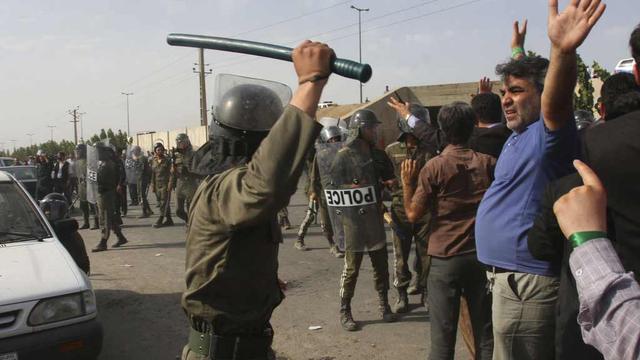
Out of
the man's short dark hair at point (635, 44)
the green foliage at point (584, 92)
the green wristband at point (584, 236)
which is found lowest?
the green wristband at point (584, 236)

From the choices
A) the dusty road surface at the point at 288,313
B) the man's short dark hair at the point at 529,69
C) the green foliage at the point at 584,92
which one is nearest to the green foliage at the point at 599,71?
the green foliage at the point at 584,92

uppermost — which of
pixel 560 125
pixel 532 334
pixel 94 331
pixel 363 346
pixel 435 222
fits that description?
pixel 560 125

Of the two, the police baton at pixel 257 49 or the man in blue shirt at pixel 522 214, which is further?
the man in blue shirt at pixel 522 214

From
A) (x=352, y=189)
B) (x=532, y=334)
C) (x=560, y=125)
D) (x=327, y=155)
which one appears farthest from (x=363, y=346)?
(x=560, y=125)

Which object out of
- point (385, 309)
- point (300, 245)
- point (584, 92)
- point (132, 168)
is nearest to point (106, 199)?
point (300, 245)

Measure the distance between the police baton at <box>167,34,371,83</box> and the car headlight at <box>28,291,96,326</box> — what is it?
2470 millimetres

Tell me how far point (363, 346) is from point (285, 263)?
3487 millimetres

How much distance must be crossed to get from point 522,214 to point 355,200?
2.83m

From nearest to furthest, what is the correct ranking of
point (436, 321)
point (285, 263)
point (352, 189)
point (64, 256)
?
point (436, 321), point (64, 256), point (352, 189), point (285, 263)

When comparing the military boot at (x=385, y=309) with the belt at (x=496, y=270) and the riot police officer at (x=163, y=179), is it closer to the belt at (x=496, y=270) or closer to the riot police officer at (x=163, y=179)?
the belt at (x=496, y=270)

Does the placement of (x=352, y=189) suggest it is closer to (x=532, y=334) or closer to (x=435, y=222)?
(x=435, y=222)

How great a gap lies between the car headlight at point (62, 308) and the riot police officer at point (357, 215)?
230cm

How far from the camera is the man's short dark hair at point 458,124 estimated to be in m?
3.90

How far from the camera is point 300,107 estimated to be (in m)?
1.68
